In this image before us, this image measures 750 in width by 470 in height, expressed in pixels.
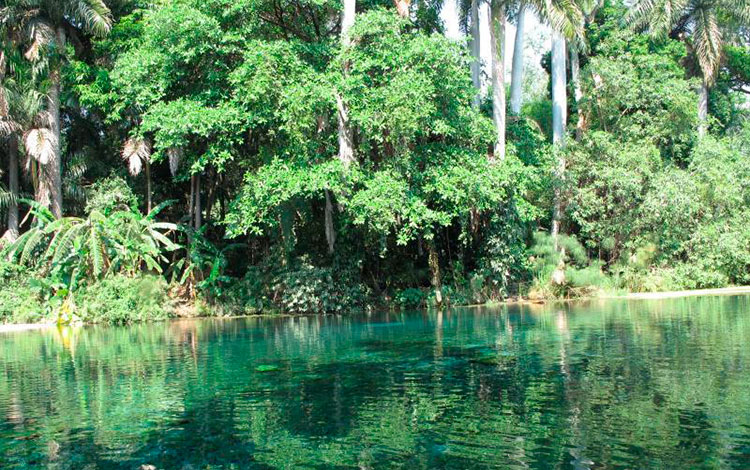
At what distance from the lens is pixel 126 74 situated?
2800cm

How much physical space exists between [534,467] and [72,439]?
5.81 m

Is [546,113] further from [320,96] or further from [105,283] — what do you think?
[105,283]

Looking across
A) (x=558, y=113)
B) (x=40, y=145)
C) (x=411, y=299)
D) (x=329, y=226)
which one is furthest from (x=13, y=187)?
(x=558, y=113)

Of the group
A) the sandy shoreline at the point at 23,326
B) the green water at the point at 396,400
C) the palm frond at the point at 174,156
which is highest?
the palm frond at the point at 174,156

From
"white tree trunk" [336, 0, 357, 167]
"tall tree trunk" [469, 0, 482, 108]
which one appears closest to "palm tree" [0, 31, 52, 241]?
"white tree trunk" [336, 0, 357, 167]

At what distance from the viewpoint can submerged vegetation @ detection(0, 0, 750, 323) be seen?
87.2 feet

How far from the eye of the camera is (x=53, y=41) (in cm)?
3003

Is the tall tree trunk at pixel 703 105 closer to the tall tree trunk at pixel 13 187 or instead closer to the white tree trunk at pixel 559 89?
the white tree trunk at pixel 559 89

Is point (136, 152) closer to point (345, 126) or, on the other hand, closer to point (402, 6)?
point (345, 126)

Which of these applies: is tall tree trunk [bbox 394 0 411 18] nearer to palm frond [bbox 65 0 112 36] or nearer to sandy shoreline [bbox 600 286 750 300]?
palm frond [bbox 65 0 112 36]

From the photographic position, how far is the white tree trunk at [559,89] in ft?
115

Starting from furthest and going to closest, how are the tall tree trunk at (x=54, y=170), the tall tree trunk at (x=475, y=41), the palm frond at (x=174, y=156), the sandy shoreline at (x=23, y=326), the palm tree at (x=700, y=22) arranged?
the palm tree at (x=700, y=22)
the tall tree trunk at (x=475, y=41)
the tall tree trunk at (x=54, y=170)
the palm frond at (x=174, y=156)
the sandy shoreline at (x=23, y=326)

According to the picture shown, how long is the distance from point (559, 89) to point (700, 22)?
10.1 meters

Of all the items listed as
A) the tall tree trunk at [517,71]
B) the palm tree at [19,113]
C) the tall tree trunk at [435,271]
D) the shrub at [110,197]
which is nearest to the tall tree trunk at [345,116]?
the tall tree trunk at [435,271]
